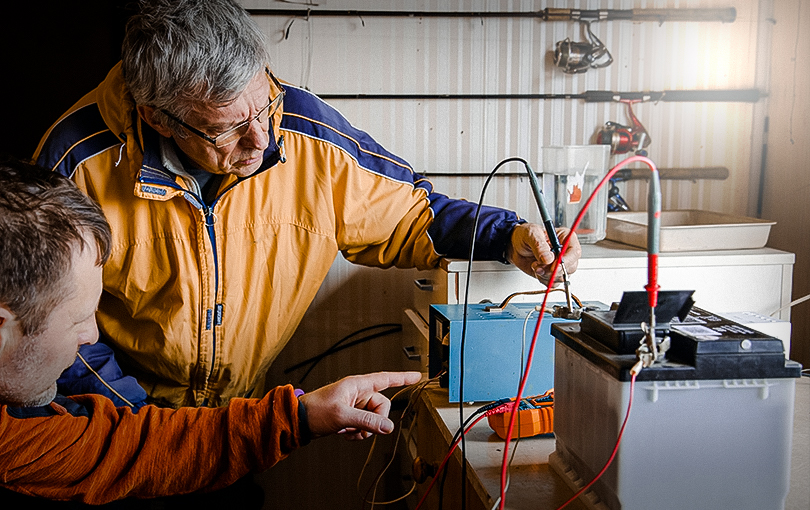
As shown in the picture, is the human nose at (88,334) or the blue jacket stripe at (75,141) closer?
the human nose at (88,334)

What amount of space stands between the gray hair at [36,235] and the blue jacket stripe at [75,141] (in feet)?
1.49

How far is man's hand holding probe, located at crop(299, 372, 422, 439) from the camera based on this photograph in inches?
42.2

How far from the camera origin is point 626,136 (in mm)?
2182

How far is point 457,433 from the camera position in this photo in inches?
45.0

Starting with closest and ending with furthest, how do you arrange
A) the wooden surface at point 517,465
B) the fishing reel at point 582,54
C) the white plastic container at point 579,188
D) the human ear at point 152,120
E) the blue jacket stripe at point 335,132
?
the wooden surface at point 517,465 → the human ear at point 152,120 → the blue jacket stripe at point 335,132 → the white plastic container at point 579,188 → the fishing reel at point 582,54

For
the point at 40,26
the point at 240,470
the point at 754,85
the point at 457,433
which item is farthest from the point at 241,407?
the point at 754,85

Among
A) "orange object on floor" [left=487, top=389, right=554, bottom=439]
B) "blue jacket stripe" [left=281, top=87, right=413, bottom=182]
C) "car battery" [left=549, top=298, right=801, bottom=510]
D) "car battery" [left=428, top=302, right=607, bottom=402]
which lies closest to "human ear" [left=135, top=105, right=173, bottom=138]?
"blue jacket stripe" [left=281, top=87, right=413, bottom=182]

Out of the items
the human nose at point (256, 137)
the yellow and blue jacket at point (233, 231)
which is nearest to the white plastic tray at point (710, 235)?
the yellow and blue jacket at point (233, 231)

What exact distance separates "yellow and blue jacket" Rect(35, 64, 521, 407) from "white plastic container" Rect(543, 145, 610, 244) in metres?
0.28

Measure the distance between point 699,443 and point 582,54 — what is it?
1559 millimetres

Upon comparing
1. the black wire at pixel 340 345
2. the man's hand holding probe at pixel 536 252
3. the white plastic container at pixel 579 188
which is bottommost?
the black wire at pixel 340 345

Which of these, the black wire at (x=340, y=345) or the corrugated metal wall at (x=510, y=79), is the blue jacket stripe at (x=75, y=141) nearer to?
the corrugated metal wall at (x=510, y=79)

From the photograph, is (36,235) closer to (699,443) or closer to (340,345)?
(699,443)

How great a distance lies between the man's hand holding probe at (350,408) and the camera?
1.07 metres
